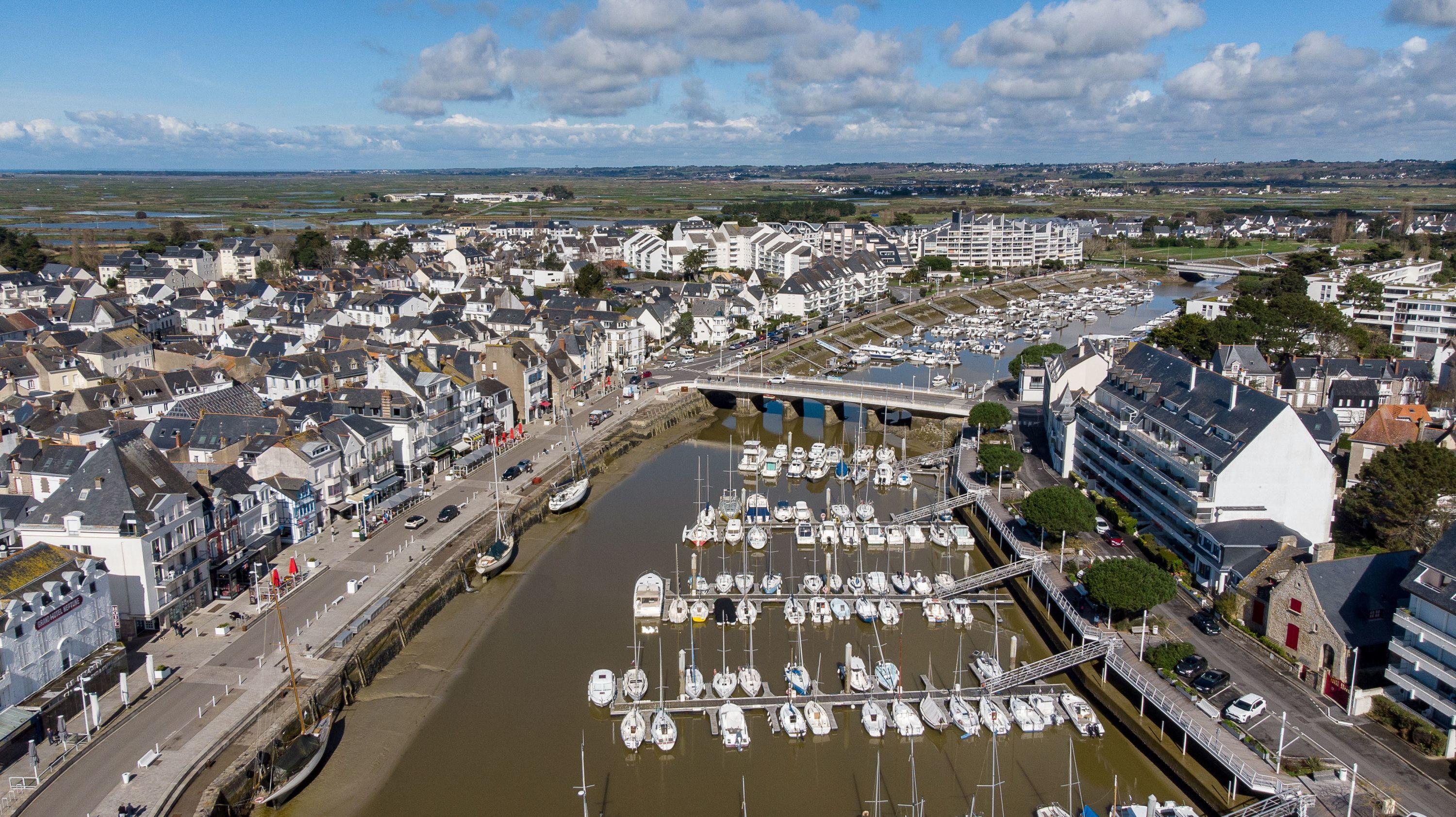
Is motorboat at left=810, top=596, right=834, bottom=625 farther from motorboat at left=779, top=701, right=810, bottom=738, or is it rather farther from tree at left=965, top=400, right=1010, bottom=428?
tree at left=965, top=400, right=1010, bottom=428

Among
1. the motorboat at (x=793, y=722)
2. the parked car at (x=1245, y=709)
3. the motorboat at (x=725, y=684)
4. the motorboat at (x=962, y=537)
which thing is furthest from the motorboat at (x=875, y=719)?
the motorboat at (x=962, y=537)

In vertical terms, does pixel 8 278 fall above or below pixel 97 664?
above

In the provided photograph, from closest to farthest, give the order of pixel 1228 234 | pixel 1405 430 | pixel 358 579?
pixel 358 579 < pixel 1405 430 < pixel 1228 234

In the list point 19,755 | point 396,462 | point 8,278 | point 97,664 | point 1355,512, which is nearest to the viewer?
point 19,755

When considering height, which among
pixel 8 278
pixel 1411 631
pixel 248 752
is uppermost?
pixel 8 278

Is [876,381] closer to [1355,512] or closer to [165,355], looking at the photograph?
[1355,512]

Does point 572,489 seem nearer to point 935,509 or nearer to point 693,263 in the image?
point 935,509

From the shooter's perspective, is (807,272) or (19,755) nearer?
(19,755)

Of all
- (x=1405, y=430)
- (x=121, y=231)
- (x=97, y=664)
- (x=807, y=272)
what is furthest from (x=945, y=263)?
(x=121, y=231)

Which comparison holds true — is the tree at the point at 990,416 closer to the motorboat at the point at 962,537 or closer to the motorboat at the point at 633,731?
the motorboat at the point at 962,537
